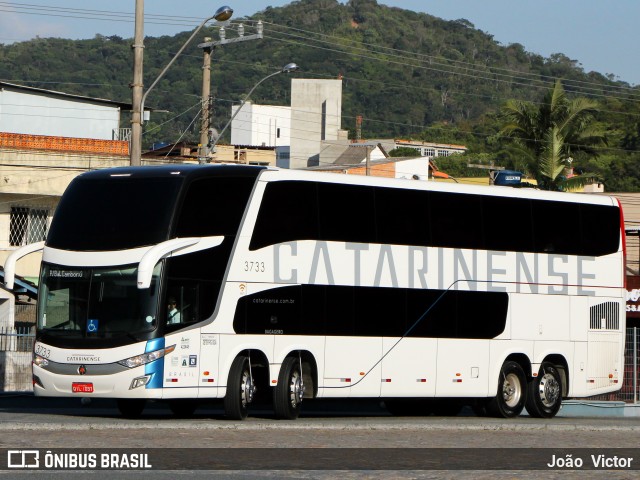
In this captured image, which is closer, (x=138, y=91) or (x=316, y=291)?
(x=316, y=291)

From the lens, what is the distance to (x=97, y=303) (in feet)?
67.6

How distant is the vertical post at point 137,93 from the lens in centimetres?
3036

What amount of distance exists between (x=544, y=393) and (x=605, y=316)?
93.3 inches

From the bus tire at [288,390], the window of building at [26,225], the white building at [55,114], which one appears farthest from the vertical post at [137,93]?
the white building at [55,114]

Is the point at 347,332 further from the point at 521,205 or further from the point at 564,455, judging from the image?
the point at 564,455

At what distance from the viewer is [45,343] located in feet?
68.7

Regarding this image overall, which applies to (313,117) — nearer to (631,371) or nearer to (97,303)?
(631,371)

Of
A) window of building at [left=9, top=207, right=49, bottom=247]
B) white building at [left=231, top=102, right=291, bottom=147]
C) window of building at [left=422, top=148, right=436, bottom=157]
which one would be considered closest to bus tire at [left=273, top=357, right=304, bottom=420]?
window of building at [left=9, top=207, right=49, bottom=247]

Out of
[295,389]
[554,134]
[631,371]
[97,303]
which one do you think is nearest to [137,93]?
[97,303]

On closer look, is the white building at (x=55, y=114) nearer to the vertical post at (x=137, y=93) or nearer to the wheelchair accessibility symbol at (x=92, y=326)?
the vertical post at (x=137, y=93)

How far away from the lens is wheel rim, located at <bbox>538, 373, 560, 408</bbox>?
26125mm

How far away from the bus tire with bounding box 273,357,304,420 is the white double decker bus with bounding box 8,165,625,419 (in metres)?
0.03

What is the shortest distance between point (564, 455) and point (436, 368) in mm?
8333

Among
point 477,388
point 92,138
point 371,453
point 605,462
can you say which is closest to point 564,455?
point 605,462
